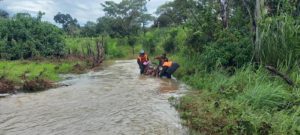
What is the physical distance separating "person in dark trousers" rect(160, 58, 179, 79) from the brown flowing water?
8.81 ft

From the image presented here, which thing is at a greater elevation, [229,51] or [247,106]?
[229,51]

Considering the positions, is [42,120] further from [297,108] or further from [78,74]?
[78,74]

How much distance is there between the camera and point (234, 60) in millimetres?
12094

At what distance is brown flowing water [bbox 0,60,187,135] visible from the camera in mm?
7112

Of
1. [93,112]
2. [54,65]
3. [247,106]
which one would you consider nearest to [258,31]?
[247,106]

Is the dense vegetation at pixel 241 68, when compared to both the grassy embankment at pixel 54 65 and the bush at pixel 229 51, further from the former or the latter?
the grassy embankment at pixel 54 65

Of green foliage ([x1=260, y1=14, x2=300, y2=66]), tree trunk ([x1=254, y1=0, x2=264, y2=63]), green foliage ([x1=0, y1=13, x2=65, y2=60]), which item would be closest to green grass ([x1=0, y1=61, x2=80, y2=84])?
green foliage ([x1=0, y1=13, x2=65, y2=60])

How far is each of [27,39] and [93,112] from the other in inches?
677

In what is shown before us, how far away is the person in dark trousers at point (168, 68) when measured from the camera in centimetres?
1570

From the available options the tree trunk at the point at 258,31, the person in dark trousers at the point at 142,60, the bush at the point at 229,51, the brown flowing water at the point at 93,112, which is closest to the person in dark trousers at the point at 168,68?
the person in dark trousers at the point at 142,60

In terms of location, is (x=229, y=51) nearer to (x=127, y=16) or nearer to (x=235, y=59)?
(x=235, y=59)

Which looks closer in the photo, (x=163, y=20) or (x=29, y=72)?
(x=29, y=72)

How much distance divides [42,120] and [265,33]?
6.82 metres

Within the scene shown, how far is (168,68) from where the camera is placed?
1582 centimetres
